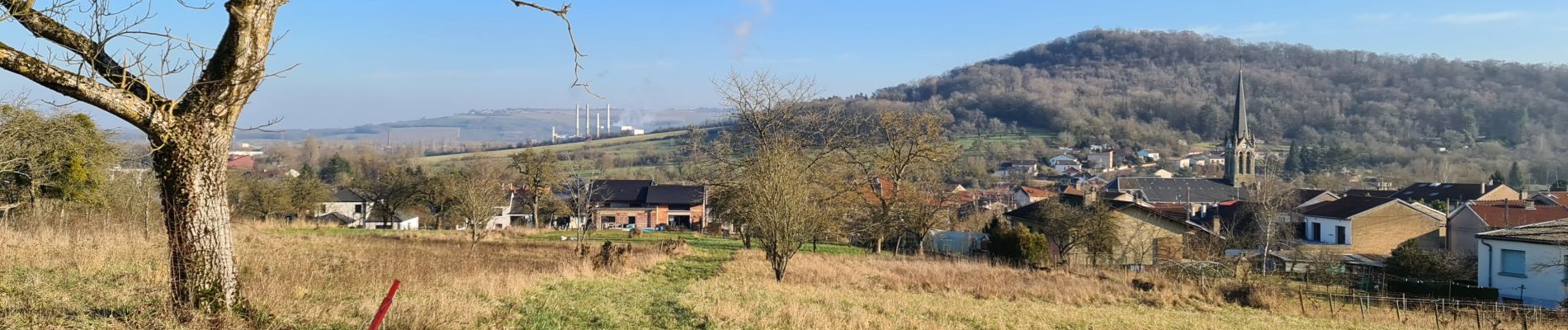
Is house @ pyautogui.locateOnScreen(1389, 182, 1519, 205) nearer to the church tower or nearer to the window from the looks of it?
the church tower

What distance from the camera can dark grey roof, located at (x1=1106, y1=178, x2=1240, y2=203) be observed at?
7250 cm

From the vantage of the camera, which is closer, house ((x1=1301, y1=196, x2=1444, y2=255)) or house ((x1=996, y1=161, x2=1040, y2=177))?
house ((x1=1301, y1=196, x2=1444, y2=255))

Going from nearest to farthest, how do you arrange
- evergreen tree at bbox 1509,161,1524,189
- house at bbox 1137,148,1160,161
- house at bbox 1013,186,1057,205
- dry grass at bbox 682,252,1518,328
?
dry grass at bbox 682,252,1518,328 < house at bbox 1013,186,1057,205 < evergreen tree at bbox 1509,161,1524,189 < house at bbox 1137,148,1160,161

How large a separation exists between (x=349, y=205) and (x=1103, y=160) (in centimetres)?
8655

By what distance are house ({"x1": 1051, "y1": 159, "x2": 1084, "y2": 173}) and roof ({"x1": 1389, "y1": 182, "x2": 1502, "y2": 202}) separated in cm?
4193

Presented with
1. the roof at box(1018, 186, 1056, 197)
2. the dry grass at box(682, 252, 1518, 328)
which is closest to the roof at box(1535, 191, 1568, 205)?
the roof at box(1018, 186, 1056, 197)

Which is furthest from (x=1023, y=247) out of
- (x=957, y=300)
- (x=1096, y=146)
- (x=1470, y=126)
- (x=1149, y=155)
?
(x=1470, y=126)

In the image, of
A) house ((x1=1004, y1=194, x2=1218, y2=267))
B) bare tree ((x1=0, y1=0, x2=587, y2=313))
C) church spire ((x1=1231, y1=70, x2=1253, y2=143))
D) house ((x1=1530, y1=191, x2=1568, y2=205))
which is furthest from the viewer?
church spire ((x1=1231, y1=70, x2=1253, y2=143))

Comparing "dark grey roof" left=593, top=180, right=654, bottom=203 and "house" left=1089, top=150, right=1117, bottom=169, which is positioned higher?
"house" left=1089, top=150, right=1117, bottom=169

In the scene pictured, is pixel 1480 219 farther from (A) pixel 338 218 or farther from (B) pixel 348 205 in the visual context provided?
(B) pixel 348 205

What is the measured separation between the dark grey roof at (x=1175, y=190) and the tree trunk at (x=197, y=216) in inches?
2780

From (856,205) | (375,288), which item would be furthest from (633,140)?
(375,288)

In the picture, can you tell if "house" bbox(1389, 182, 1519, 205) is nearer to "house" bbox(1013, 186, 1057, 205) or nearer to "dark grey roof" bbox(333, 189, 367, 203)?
"house" bbox(1013, 186, 1057, 205)

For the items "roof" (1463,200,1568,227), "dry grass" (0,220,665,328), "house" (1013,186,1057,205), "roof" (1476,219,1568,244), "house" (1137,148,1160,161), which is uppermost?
"house" (1137,148,1160,161)
